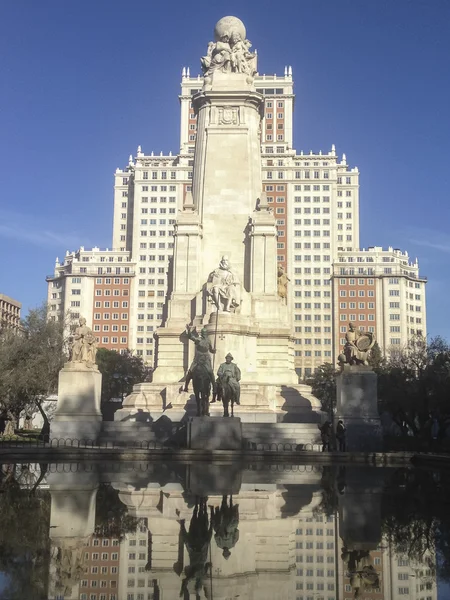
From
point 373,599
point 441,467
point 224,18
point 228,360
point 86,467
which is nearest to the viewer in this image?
point 373,599

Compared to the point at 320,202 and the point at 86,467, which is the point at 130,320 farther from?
the point at 86,467

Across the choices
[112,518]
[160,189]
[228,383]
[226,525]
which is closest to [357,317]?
[160,189]

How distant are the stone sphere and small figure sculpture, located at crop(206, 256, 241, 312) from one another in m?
14.4

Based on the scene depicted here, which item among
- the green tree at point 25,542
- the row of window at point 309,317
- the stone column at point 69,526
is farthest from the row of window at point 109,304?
the green tree at point 25,542

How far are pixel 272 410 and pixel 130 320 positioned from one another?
104m

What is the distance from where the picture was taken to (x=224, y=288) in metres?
37.2

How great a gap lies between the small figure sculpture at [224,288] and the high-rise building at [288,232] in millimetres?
97401

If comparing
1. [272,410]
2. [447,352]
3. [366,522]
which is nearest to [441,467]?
[272,410]

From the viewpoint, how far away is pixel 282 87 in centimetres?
14425

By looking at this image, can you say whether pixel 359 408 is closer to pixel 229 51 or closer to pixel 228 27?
pixel 229 51

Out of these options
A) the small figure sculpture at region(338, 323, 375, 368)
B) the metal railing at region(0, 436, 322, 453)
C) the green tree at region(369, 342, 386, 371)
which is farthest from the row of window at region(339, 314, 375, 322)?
the metal railing at region(0, 436, 322, 453)

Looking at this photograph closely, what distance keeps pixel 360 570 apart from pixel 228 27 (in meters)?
39.2

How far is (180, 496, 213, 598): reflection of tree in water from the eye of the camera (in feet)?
26.7

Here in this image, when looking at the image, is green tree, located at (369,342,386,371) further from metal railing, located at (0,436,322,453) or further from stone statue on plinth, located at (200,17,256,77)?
metal railing, located at (0,436,322,453)
